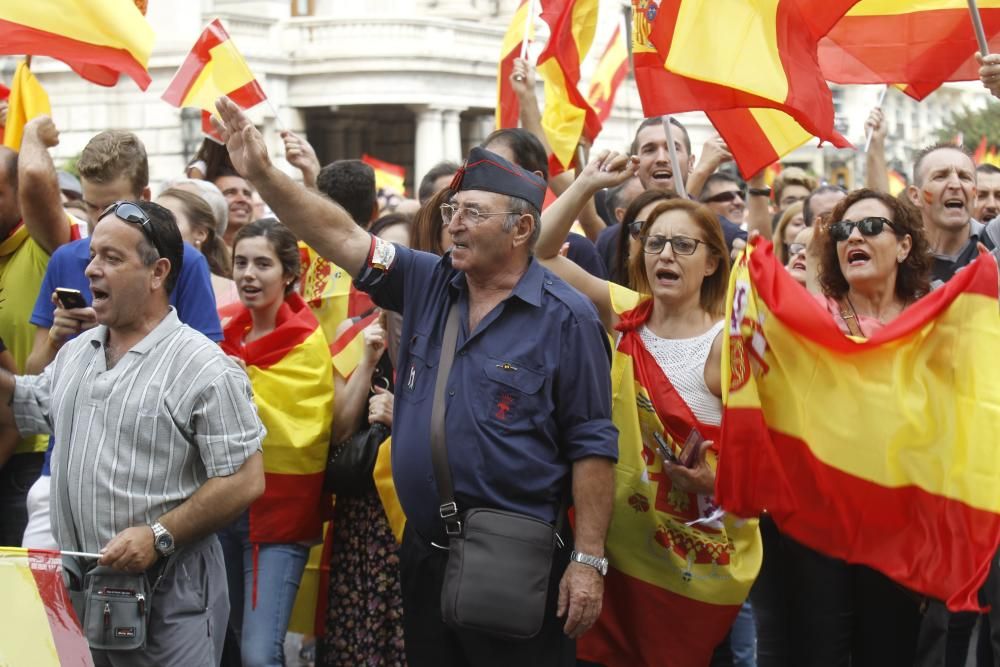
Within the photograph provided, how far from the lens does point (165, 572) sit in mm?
4668

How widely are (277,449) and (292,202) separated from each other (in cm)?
174

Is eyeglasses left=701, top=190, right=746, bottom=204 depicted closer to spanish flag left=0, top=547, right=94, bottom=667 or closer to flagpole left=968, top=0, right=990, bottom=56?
flagpole left=968, top=0, right=990, bottom=56

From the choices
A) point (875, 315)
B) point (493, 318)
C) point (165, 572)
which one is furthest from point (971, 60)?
point (165, 572)

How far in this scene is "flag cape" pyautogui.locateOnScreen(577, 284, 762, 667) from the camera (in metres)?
5.29

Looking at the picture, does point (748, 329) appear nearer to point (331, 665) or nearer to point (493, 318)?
point (493, 318)

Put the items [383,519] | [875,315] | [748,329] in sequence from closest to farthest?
[748,329]
[875,315]
[383,519]

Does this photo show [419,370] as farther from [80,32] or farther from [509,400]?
[80,32]

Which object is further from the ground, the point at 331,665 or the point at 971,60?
the point at 971,60

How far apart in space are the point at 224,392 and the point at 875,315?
237cm

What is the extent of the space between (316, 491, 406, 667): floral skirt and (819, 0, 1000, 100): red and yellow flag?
275cm

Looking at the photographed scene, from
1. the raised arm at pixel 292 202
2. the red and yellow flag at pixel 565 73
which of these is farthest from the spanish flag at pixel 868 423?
the red and yellow flag at pixel 565 73

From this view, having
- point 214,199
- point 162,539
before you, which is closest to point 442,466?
point 162,539

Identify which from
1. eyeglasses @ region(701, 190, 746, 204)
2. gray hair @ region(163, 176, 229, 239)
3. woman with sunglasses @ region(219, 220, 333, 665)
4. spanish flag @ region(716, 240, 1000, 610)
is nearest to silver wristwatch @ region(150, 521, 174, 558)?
woman with sunglasses @ region(219, 220, 333, 665)

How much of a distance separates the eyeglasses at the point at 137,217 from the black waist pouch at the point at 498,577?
1.25 m
